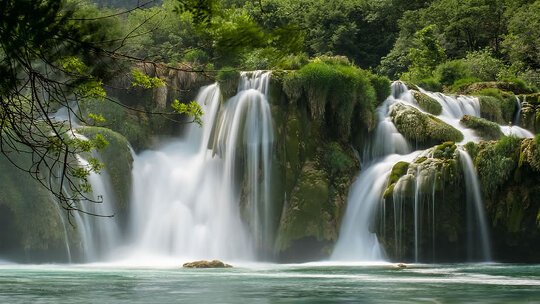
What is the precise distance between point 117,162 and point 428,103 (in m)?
12.3

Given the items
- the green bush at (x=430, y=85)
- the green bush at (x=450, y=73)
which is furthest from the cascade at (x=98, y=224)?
the green bush at (x=450, y=73)

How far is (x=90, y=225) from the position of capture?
25.6 metres

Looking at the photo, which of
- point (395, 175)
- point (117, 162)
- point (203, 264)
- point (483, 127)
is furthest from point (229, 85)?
point (483, 127)

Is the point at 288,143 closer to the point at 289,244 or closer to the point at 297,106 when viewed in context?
the point at 297,106

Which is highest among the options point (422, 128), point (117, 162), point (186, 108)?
point (422, 128)

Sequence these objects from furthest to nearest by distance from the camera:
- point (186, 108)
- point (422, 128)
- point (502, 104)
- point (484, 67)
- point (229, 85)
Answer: point (484, 67), point (502, 104), point (229, 85), point (422, 128), point (186, 108)

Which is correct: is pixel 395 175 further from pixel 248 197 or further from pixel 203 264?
pixel 203 264

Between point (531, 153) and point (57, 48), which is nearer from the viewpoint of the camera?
point (57, 48)

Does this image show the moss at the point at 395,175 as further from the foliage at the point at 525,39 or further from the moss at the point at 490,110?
the foliage at the point at 525,39

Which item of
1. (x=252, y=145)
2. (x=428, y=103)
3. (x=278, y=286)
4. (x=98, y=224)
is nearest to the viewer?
(x=278, y=286)

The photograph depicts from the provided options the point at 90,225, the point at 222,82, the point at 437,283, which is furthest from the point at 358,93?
the point at 437,283

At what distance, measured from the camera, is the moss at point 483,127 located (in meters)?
27.8

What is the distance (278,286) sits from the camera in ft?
48.4

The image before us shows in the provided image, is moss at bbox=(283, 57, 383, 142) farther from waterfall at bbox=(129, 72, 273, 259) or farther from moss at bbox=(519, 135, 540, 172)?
moss at bbox=(519, 135, 540, 172)
